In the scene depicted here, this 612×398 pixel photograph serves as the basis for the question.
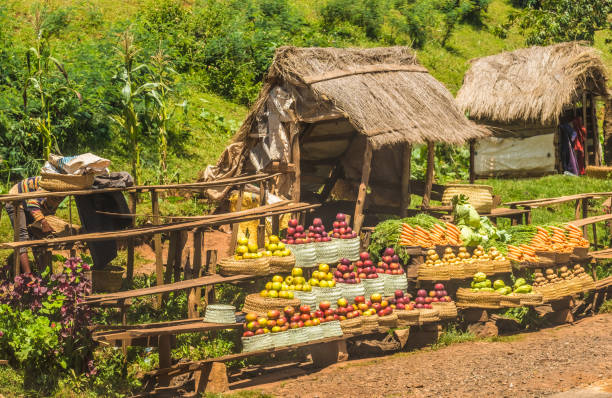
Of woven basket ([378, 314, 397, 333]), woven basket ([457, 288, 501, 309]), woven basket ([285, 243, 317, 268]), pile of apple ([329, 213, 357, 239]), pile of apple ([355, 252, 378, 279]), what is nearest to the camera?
woven basket ([378, 314, 397, 333])

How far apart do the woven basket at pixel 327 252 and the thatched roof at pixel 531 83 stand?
9511 millimetres

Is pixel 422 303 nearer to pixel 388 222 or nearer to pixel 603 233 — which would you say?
pixel 388 222

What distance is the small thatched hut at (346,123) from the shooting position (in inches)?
466

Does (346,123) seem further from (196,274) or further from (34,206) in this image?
(34,206)

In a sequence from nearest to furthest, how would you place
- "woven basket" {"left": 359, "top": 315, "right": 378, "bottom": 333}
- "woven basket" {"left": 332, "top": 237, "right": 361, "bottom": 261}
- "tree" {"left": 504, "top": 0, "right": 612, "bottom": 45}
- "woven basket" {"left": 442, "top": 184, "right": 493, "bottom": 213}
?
"woven basket" {"left": 359, "top": 315, "right": 378, "bottom": 333}
"woven basket" {"left": 332, "top": 237, "right": 361, "bottom": 261}
"woven basket" {"left": 442, "top": 184, "right": 493, "bottom": 213}
"tree" {"left": 504, "top": 0, "right": 612, "bottom": 45}

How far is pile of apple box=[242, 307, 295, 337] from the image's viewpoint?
345 inches

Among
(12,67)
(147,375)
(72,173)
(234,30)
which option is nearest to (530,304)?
(147,375)

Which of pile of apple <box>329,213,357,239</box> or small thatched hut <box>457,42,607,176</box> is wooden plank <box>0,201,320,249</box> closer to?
pile of apple <box>329,213,357,239</box>

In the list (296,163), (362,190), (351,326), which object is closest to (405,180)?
(362,190)

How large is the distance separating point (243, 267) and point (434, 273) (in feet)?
9.91

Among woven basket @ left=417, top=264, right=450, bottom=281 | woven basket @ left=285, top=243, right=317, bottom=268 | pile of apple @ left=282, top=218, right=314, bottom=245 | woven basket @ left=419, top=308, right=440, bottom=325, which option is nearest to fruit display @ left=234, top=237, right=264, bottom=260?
woven basket @ left=285, top=243, right=317, bottom=268

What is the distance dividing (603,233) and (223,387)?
1035 centimetres

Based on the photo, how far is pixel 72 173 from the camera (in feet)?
29.5

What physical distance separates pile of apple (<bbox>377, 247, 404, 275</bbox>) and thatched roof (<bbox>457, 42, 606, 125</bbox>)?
8.70 meters
